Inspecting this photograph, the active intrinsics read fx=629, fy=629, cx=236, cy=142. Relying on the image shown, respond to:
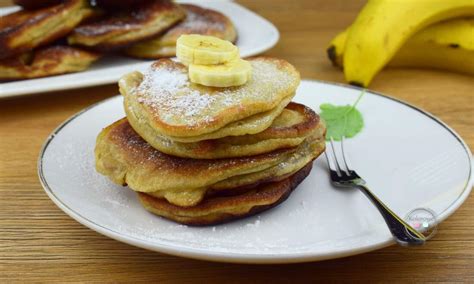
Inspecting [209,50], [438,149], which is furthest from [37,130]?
[438,149]

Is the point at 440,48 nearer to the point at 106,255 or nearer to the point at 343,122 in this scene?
the point at 343,122

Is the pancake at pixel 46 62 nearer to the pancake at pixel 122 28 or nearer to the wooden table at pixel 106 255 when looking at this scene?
the pancake at pixel 122 28

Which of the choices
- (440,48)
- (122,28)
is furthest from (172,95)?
(440,48)

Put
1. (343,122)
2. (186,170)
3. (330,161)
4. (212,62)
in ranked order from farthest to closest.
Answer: (343,122), (330,161), (212,62), (186,170)

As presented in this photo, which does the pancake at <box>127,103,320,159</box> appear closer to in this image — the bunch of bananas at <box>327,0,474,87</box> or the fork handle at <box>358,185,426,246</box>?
the fork handle at <box>358,185,426,246</box>

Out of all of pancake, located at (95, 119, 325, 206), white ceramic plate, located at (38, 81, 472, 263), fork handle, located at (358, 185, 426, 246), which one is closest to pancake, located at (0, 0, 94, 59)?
white ceramic plate, located at (38, 81, 472, 263)

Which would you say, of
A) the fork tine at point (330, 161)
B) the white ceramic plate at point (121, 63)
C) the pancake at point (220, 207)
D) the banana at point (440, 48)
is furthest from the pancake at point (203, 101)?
the banana at point (440, 48)
